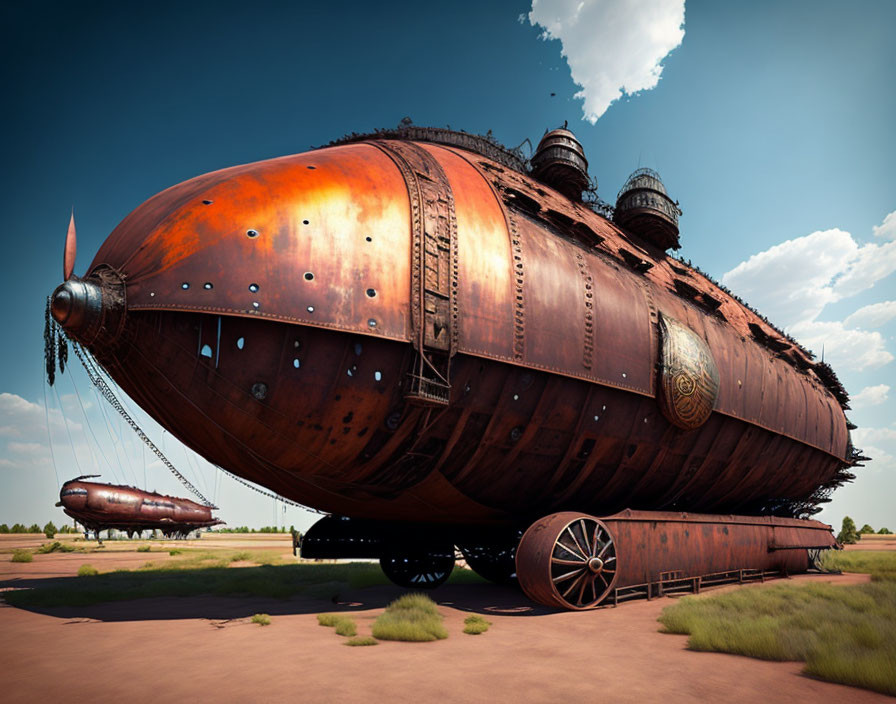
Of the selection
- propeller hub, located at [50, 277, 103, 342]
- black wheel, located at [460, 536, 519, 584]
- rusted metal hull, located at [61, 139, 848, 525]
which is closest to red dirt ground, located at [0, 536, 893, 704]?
rusted metal hull, located at [61, 139, 848, 525]

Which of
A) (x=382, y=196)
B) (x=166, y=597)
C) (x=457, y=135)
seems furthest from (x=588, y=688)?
(x=457, y=135)

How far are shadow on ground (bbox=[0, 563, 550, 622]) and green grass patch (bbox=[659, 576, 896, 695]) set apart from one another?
3021 mm

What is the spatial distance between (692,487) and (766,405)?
160 inches

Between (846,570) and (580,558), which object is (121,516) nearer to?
(580,558)

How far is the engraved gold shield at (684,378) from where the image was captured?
11805mm

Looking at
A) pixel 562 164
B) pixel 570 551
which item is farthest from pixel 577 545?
pixel 562 164

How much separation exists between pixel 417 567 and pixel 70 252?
33.6 feet

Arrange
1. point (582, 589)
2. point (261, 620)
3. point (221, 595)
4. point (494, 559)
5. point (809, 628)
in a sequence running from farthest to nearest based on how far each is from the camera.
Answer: point (494, 559), point (221, 595), point (582, 589), point (261, 620), point (809, 628)

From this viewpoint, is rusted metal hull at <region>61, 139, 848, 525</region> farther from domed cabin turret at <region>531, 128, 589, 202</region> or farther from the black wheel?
the black wheel

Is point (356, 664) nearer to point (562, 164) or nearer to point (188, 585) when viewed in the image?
point (188, 585)

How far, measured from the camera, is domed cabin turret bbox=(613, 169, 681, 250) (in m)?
16.9

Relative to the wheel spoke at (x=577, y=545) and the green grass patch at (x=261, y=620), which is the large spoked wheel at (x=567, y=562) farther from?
the green grass patch at (x=261, y=620)

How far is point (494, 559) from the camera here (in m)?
13.9

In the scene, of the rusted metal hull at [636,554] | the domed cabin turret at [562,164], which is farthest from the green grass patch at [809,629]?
the domed cabin turret at [562,164]
